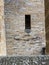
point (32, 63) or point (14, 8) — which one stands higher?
point (14, 8)

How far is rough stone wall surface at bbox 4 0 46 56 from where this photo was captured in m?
10.9

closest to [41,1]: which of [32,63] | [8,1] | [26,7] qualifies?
[26,7]

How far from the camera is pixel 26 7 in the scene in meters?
11.1

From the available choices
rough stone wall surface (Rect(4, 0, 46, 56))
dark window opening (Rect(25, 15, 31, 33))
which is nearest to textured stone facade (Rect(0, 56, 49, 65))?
rough stone wall surface (Rect(4, 0, 46, 56))

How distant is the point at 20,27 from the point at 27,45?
35.4 inches

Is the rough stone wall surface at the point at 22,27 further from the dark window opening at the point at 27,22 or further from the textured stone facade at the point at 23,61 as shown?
the textured stone facade at the point at 23,61

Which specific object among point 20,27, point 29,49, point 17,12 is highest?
point 17,12

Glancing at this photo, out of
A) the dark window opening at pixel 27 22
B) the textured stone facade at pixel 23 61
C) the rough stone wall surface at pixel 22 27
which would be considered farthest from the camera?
the dark window opening at pixel 27 22

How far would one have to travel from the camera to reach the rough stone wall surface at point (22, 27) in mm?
10867

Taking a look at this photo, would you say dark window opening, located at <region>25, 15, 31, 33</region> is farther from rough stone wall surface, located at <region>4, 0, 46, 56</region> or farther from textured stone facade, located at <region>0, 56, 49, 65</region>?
textured stone facade, located at <region>0, 56, 49, 65</region>

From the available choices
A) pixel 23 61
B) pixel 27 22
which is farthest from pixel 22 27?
pixel 23 61

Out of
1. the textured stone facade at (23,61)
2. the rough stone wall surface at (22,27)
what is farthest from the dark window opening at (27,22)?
the textured stone facade at (23,61)

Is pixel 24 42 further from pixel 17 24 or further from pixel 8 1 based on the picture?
pixel 8 1

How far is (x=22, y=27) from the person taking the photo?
1101cm
